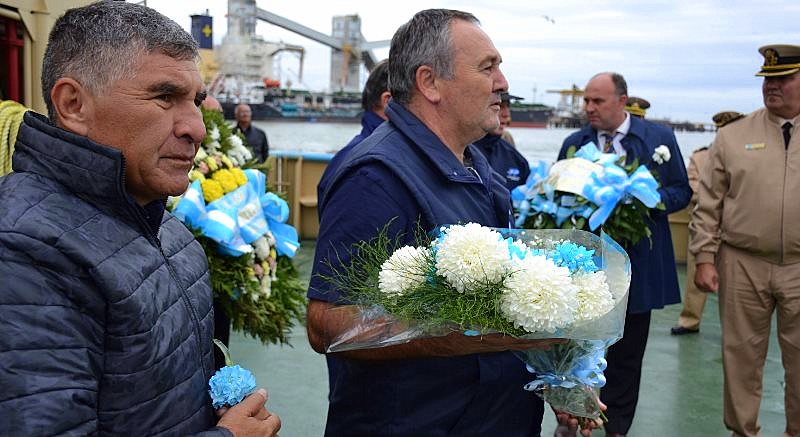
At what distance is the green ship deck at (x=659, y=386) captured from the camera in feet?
16.1

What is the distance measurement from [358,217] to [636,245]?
115 inches

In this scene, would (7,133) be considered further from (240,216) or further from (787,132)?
(787,132)

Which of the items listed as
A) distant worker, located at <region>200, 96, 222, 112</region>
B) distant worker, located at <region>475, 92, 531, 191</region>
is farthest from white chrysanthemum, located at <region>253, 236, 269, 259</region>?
distant worker, located at <region>475, 92, 531, 191</region>

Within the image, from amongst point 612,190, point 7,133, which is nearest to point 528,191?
point 612,190

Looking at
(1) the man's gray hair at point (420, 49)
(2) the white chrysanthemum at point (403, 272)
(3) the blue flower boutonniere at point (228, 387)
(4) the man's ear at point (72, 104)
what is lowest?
(3) the blue flower boutonniere at point (228, 387)

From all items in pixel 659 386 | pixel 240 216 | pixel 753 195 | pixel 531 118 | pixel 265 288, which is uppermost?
pixel 753 195

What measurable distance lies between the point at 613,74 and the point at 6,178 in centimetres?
446

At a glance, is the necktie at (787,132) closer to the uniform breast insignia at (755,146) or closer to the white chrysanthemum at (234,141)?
the uniform breast insignia at (755,146)

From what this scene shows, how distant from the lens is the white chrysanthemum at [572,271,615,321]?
1873mm

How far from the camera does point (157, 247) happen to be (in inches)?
64.6

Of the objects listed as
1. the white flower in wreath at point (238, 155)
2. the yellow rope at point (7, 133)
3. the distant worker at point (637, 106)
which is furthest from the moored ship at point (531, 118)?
the yellow rope at point (7, 133)

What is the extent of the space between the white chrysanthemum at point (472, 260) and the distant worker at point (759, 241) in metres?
3.08

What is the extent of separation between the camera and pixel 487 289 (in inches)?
72.4

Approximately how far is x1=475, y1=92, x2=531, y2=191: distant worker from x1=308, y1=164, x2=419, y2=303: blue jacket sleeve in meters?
2.94
